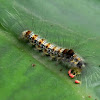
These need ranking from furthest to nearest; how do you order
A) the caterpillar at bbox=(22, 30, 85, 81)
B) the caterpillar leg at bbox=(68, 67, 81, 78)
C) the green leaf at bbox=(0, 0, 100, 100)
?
the caterpillar at bbox=(22, 30, 85, 81), the caterpillar leg at bbox=(68, 67, 81, 78), the green leaf at bbox=(0, 0, 100, 100)

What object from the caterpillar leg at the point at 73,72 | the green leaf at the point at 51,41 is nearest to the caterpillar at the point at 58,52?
the caterpillar leg at the point at 73,72

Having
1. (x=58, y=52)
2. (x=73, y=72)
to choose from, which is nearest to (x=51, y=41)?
(x=58, y=52)

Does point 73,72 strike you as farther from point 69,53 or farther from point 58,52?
→ point 58,52

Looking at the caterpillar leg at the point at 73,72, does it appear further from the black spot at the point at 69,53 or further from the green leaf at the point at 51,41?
the black spot at the point at 69,53

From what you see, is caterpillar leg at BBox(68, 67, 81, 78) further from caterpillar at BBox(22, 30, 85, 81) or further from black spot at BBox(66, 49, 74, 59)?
black spot at BBox(66, 49, 74, 59)

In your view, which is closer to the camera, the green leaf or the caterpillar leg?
the green leaf

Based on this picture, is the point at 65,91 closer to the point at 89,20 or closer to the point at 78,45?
the point at 78,45

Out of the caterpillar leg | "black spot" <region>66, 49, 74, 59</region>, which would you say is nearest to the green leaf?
the caterpillar leg
